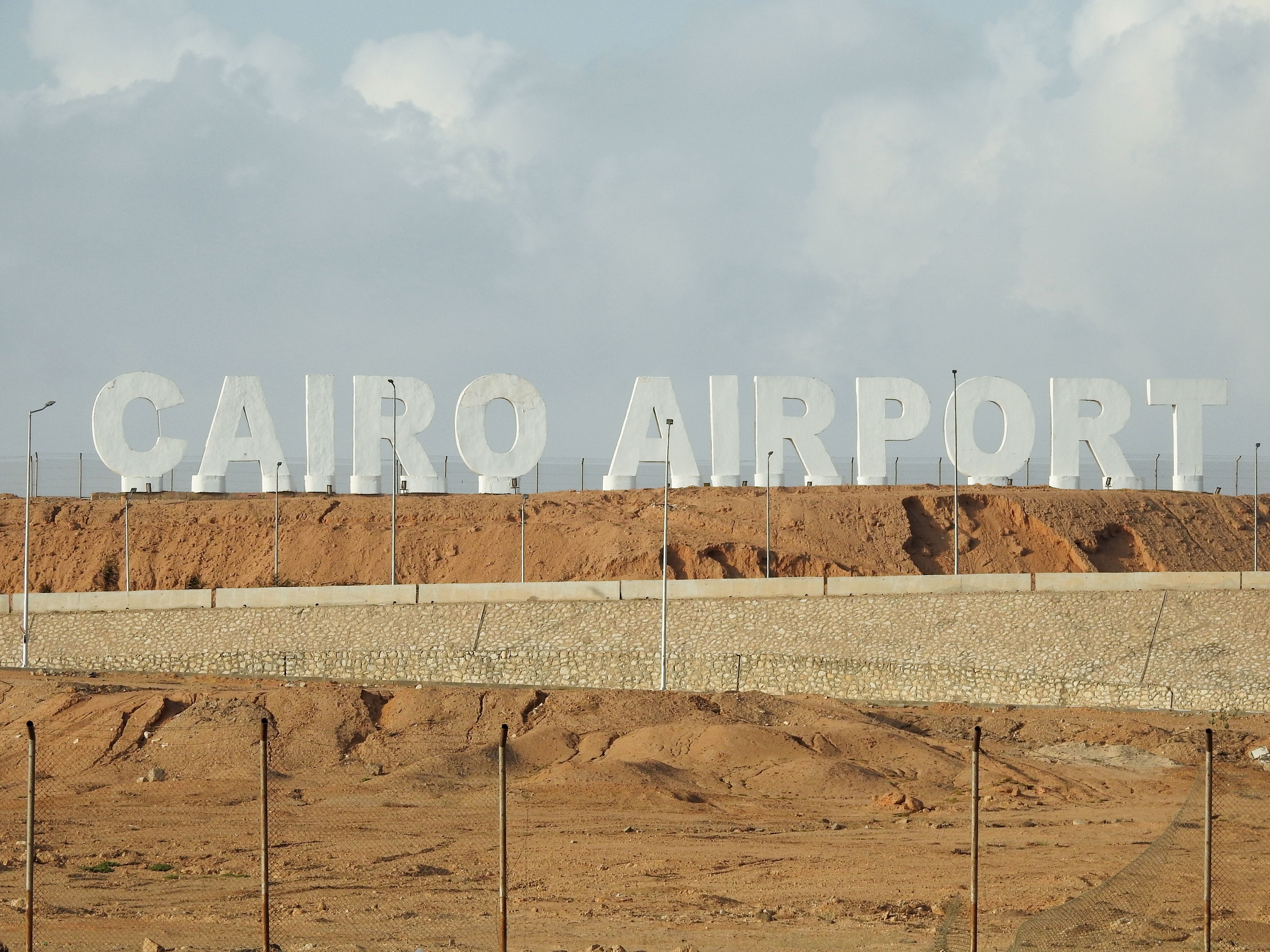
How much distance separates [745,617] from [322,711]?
13837mm

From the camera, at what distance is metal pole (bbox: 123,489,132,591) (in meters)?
53.6

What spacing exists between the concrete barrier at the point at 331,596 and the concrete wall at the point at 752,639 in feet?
0.19

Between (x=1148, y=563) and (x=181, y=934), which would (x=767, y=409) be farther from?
(x=181, y=934)

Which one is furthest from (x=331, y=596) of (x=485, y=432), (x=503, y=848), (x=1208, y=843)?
(x=1208, y=843)

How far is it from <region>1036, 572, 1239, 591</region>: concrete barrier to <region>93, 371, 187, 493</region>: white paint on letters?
32.9m

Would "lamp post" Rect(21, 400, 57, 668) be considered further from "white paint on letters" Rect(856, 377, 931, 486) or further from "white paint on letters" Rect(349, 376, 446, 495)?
"white paint on letters" Rect(856, 377, 931, 486)

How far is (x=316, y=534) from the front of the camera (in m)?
61.2

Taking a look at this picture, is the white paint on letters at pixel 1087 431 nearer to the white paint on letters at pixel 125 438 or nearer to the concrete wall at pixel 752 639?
the concrete wall at pixel 752 639

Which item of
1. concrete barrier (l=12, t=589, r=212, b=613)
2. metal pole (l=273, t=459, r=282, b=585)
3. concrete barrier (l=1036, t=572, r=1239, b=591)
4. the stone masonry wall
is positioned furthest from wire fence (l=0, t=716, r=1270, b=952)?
metal pole (l=273, t=459, r=282, b=585)

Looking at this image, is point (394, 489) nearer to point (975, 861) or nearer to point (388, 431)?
point (388, 431)

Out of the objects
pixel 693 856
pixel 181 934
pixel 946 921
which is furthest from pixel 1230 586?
Answer: pixel 181 934

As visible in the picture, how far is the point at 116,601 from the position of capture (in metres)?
49.0

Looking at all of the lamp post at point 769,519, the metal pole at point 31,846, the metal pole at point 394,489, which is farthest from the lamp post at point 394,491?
the metal pole at point 31,846

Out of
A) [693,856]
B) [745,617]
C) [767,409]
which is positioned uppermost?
[767,409]
